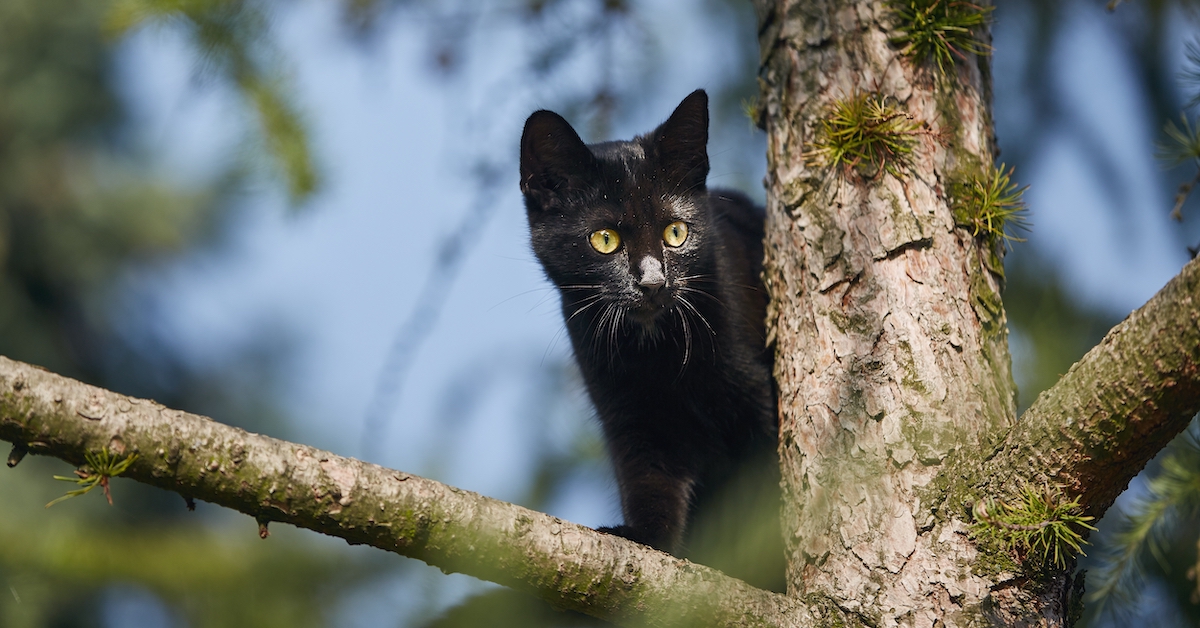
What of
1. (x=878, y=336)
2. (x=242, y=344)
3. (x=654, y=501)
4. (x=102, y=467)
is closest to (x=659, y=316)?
(x=654, y=501)

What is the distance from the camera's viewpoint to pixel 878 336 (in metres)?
1.88

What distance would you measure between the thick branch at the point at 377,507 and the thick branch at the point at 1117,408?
554 mm

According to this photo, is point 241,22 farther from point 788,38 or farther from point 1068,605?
point 1068,605

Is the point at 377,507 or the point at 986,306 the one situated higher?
the point at 986,306

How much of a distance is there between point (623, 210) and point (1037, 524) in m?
1.42

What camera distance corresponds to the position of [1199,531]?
84.2 inches

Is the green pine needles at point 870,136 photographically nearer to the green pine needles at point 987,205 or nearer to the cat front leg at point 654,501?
the green pine needles at point 987,205

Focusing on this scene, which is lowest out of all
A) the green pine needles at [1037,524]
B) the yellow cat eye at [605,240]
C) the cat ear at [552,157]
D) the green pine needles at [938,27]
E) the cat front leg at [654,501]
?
the green pine needles at [1037,524]

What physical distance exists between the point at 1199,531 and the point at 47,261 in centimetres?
534

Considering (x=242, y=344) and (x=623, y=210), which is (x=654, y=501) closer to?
(x=623, y=210)

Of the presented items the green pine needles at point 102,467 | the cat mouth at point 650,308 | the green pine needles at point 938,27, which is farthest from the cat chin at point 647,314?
the green pine needles at point 102,467

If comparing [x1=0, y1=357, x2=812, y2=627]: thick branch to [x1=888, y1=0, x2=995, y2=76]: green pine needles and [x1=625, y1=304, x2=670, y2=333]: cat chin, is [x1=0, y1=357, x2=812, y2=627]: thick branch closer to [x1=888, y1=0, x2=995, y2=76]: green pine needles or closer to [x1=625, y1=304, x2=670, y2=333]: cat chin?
[x1=625, y1=304, x2=670, y2=333]: cat chin

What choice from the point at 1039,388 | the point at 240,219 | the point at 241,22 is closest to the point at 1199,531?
the point at 1039,388

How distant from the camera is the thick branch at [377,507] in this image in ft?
4.12
